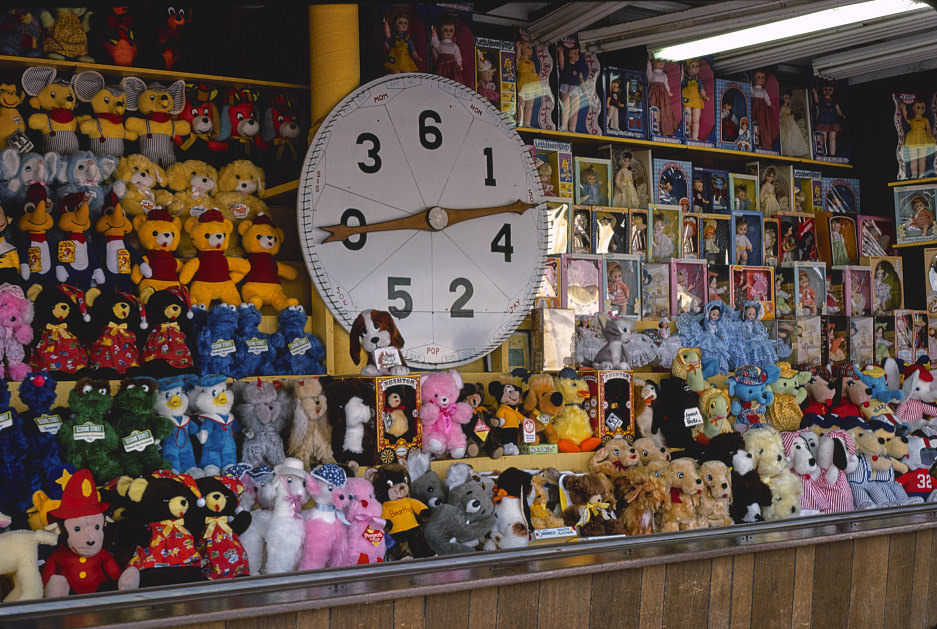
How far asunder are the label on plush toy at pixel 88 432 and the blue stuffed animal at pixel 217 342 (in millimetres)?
495

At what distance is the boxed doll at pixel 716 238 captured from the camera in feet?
15.1

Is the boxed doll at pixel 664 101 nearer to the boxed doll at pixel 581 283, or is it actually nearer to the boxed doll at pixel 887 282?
the boxed doll at pixel 581 283

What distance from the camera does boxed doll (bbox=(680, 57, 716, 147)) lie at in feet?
14.8

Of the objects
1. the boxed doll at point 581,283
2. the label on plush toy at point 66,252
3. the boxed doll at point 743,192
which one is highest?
the boxed doll at point 743,192

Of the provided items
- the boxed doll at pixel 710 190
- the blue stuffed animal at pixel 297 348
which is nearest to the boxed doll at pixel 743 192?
the boxed doll at pixel 710 190

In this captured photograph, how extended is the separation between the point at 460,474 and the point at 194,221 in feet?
4.28

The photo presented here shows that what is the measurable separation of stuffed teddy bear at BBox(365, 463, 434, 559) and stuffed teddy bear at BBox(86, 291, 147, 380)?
84 centimetres

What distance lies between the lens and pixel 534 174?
386cm

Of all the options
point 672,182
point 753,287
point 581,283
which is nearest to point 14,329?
point 581,283

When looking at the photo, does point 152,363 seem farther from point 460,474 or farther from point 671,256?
point 671,256

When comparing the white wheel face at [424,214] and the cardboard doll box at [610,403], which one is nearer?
the white wheel face at [424,214]

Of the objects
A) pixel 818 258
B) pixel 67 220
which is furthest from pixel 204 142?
pixel 818 258

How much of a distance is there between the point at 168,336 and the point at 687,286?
2.46m

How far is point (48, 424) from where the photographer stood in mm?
2652
